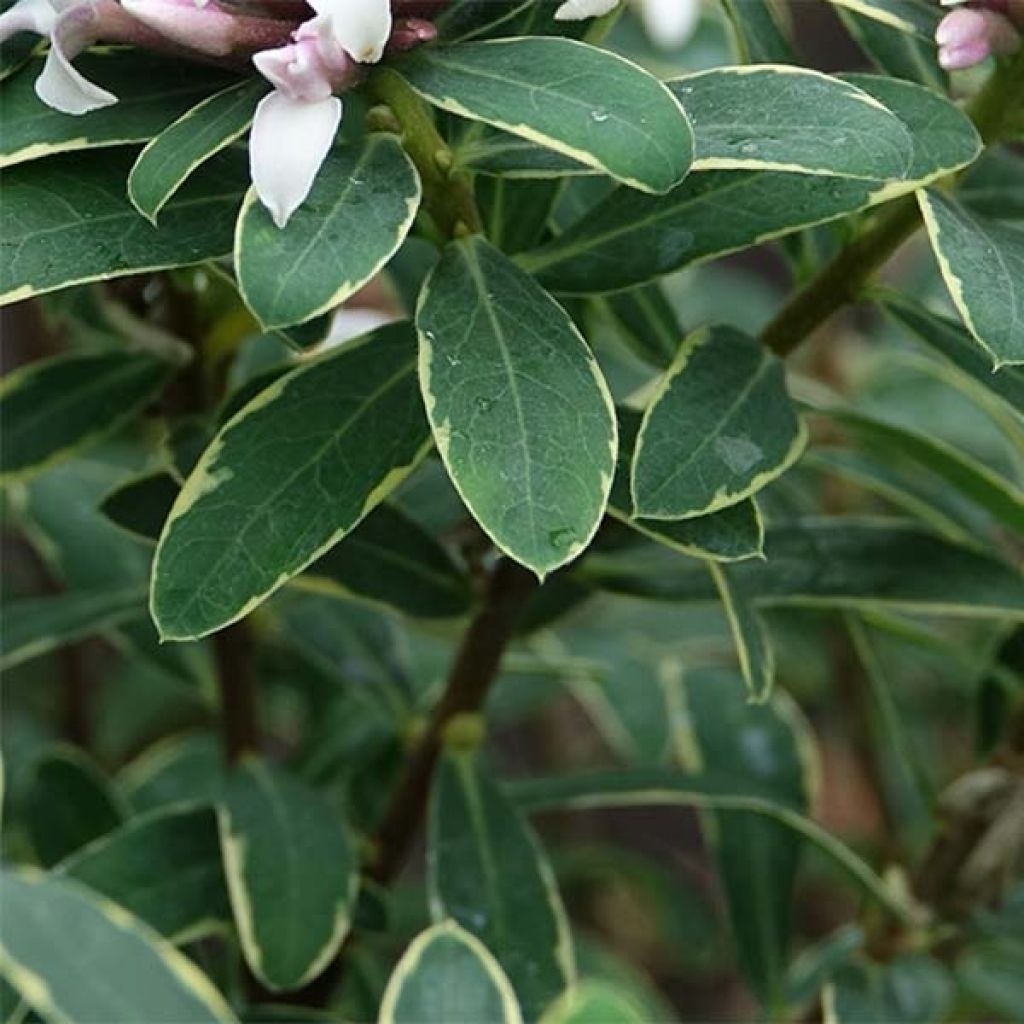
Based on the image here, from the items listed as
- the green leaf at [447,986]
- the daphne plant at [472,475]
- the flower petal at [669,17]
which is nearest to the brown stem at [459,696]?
the daphne plant at [472,475]

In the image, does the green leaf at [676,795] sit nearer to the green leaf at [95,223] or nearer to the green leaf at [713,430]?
the green leaf at [713,430]

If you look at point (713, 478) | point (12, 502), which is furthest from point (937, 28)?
point (12, 502)

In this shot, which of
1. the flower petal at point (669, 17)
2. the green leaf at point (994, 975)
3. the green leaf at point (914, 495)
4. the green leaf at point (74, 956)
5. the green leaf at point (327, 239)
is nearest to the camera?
the green leaf at point (74, 956)

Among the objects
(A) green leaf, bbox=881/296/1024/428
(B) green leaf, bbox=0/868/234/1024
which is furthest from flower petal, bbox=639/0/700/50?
(B) green leaf, bbox=0/868/234/1024

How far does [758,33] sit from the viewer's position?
79 cm

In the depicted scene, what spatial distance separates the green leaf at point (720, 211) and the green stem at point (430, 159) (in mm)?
48

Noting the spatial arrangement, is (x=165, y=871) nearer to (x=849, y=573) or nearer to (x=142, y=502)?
(x=142, y=502)

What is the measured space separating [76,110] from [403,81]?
12cm

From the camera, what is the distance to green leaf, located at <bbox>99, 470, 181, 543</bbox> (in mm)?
811

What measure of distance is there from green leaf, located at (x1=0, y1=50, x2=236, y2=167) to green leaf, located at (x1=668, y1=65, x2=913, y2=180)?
0.18m

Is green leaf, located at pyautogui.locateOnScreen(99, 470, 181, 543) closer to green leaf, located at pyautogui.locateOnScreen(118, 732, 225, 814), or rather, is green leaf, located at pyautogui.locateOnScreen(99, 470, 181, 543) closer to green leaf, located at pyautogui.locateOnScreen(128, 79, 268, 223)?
green leaf, located at pyautogui.locateOnScreen(128, 79, 268, 223)

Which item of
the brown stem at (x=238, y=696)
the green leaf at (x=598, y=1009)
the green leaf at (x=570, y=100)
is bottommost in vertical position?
the brown stem at (x=238, y=696)

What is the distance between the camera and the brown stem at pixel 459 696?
87 cm

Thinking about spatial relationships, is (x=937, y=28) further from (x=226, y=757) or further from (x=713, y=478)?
(x=226, y=757)
